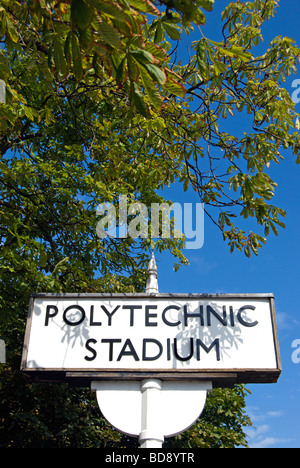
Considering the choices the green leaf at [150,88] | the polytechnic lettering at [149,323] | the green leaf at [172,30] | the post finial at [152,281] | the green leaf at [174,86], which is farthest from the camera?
the post finial at [152,281]

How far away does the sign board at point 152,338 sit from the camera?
378 cm

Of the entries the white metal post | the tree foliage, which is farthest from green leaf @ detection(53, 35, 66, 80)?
the white metal post

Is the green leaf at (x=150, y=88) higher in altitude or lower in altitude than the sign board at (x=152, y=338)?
higher

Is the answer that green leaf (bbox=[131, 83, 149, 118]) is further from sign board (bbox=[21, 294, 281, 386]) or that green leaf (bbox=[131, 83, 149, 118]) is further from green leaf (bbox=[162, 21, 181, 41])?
sign board (bbox=[21, 294, 281, 386])

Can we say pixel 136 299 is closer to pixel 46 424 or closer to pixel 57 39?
pixel 57 39

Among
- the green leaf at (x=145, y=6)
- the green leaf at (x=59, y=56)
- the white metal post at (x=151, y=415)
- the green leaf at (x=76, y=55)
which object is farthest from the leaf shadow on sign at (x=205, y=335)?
the green leaf at (x=145, y=6)

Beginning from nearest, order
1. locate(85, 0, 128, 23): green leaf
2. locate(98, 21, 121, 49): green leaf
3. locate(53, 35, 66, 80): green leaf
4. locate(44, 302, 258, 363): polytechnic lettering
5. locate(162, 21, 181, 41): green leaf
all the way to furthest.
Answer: locate(85, 0, 128, 23): green leaf, locate(98, 21, 121, 49): green leaf, locate(162, 21, 181, 41): green leaf, locate(53, 35, 66, 80): green leaf, locate(44, 302, 258, 363): polytechnic lettering

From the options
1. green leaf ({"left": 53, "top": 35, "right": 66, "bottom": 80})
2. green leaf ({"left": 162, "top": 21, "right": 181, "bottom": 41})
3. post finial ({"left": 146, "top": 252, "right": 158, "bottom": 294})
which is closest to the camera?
green leaf ({"left": 162, "top": 21, "right": 181, "bottom": 41})

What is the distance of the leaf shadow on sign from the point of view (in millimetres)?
3820

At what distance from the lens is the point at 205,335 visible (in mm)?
3889

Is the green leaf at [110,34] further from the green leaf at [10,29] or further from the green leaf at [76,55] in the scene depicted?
the green leaf at [10,29]

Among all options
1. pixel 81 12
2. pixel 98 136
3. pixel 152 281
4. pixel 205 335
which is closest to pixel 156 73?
pixel 81 12

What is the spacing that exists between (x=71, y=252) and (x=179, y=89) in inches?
261

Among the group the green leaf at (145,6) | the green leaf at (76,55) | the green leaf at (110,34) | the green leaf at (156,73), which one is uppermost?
the green leaf at (76,55)
